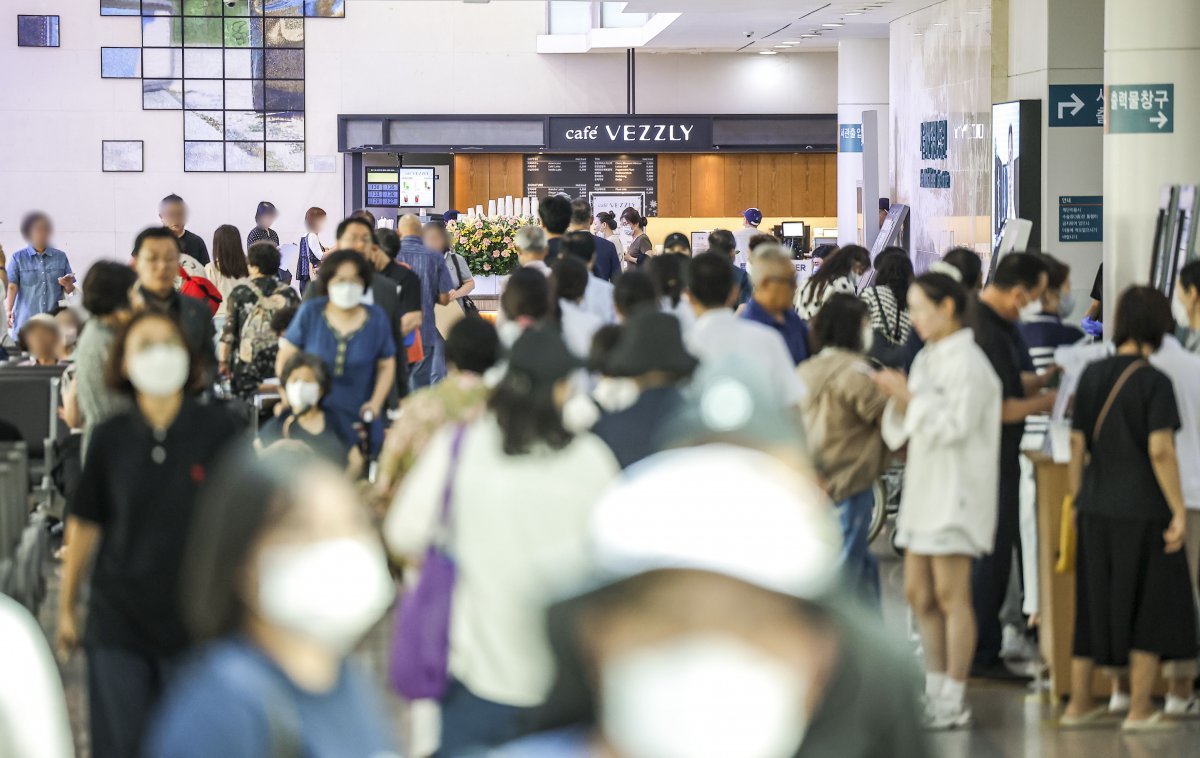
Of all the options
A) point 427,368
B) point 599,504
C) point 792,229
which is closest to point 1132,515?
point 599,504

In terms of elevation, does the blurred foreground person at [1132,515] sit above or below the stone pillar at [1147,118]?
below

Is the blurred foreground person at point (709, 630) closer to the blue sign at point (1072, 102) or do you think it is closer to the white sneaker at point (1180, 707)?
the white sneaker at point (1180, 707)

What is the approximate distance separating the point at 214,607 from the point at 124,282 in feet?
15.2

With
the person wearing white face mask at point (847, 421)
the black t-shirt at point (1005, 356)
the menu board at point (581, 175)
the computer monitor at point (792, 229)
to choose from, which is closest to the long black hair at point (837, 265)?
the black t-shirt at point (1005, 356)

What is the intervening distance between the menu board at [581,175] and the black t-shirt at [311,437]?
56.8 ft

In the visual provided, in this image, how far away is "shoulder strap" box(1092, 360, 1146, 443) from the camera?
5695 millimetres

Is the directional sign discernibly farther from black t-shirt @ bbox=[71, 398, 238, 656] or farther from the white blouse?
black t-shirt @ bbox=[71, 398, 238, 656]

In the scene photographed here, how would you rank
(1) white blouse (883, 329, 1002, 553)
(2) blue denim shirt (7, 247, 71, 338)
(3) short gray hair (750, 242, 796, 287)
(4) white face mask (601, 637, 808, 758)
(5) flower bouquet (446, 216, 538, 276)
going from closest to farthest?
(4) white face mask (601, 637, 808, 758)
(1) white blouse (883, 329, 1002, 553)
(3) short gray hair (750, 242, 796, 287)
(5) flower bouquet (446, 216, 538, 276)
(2) blue denim shirt (7, 247, 71, 338)

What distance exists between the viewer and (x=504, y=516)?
346 centimetres

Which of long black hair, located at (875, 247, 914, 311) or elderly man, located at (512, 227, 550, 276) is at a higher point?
elderly man, located at (512, 227, 550, 276)

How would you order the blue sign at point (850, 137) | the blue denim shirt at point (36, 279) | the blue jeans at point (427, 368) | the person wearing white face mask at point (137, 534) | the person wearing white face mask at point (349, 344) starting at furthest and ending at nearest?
the blue sign at point (850, 137)
the blue denim shirt at point (36, 279)
the blue jeans at point (427, 368)
the person wearing white face mask at point (349, 344)
the person wearing white face mask at point (137, 534)

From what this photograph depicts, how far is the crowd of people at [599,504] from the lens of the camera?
4.48ft

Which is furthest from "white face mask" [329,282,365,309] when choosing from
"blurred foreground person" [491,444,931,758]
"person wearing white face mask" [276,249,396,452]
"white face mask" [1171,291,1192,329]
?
"blurred foreground person" [491,444,931,758]

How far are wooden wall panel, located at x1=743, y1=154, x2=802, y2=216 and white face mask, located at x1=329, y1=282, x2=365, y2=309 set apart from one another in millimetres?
17844
